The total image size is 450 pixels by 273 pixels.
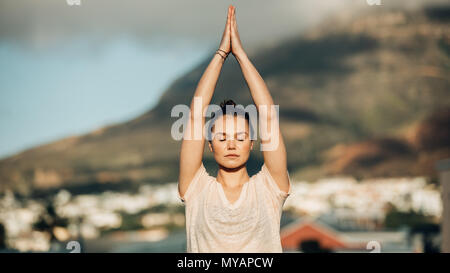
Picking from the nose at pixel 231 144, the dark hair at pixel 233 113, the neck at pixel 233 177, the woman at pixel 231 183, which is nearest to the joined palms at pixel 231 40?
the woman at pixel 231 183

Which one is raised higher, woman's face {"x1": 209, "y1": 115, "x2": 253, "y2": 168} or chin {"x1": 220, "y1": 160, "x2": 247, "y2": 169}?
woman's face {"x1": 209, "y1": 115, "x2": 253, "y2": 168}

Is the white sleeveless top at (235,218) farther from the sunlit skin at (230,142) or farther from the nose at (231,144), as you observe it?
the nose at (231,144)

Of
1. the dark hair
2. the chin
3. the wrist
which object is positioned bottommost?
the chin

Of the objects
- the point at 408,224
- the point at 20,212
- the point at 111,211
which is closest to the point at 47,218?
the point at 20,212

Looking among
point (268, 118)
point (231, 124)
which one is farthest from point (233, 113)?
point (268, 118)

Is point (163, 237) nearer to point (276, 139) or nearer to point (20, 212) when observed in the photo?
point (20, 212)

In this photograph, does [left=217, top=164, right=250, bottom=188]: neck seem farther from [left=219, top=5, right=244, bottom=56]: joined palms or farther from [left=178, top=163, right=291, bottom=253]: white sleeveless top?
[left=219, top=5, right=244, bottom=56]: joined palms

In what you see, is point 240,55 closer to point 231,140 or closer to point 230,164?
point 231,140

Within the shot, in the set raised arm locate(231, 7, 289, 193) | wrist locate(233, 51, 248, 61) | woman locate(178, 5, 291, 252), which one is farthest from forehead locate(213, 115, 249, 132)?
wrist locate(233, 51, 248, 61)

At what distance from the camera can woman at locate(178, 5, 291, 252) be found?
231cm

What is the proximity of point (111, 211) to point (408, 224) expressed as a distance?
24.1 ft

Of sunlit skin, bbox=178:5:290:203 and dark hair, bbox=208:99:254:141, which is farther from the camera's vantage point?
dark hair, bbox=208:99:254:141
